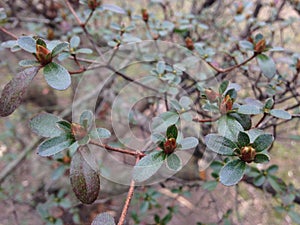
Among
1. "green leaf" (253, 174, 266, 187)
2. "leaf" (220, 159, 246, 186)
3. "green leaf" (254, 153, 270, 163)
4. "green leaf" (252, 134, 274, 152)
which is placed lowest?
"green leaf" (253, 174, 266, 187)

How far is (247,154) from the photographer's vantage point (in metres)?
0.56

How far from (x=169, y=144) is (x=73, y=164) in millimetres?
179

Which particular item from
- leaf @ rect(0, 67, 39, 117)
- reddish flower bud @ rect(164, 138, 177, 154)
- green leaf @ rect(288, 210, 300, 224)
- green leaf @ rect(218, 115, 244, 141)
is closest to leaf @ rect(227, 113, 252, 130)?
green leaf @ rect(218, 115, 244, 141)

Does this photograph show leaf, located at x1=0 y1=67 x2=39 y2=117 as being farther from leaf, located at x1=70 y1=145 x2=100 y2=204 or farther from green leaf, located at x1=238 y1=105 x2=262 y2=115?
green leaf, located at x1=238 y1=105 x2=262 y2=115

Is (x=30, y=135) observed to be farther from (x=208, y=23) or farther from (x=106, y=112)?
(x=208, y=23)

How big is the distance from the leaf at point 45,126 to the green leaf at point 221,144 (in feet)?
0.91

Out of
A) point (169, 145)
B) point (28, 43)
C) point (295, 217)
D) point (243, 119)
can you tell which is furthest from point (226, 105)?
point (295, 217)

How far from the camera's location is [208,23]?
1.64 m

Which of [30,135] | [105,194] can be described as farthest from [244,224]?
[30,135]

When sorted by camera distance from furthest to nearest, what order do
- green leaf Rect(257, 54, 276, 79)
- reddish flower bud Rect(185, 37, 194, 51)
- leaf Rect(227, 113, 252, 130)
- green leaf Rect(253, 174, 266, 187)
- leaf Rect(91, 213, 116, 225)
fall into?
reddish flower bud Rect(185, 37, 194, 51), green leaf Rect(253, 174, 266, 187), green leaf Rect(257, 54, 276, 79), leaf Rect(227, 113, 252, 130), leaf Rect(91, 213, 116, 225)

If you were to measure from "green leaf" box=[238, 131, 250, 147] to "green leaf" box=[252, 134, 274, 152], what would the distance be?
1 cm

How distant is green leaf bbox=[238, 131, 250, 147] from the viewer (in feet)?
1.86

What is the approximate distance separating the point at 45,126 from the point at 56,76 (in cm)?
10

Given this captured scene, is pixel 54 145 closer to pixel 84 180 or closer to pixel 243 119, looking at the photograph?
pixel 84 180
